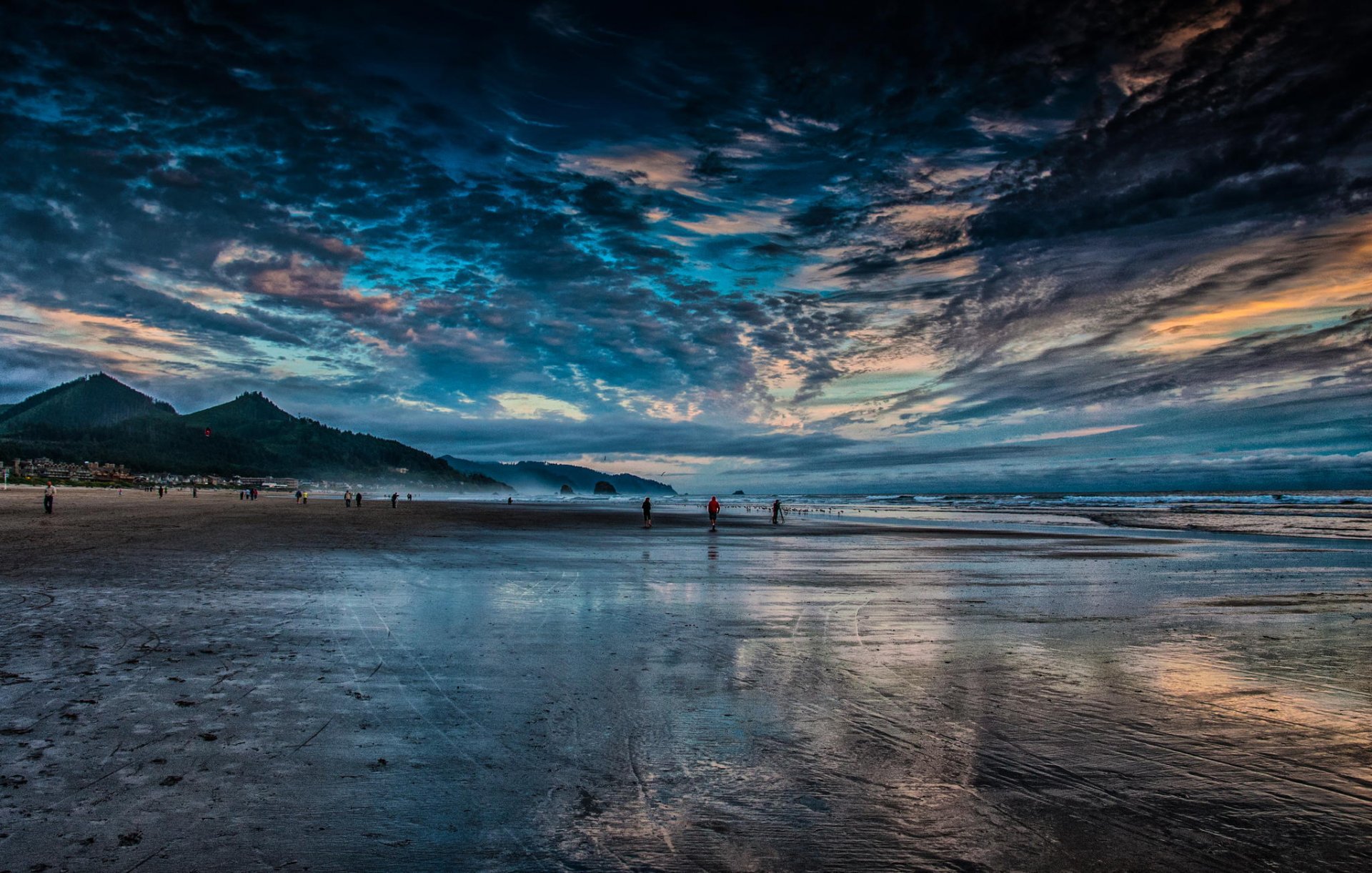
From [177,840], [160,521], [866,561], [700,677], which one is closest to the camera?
[177,840]

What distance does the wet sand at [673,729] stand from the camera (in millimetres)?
Result: 4082

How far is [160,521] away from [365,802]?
139 feet

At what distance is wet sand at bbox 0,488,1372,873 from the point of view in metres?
4.08

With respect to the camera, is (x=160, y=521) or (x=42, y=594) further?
(x=160, y=521)

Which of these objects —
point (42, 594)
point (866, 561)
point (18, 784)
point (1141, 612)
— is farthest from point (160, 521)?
point (1141, 612)

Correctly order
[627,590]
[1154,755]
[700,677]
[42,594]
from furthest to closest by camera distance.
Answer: [627,590] → [42,594] → [700,677] → [1154,755]

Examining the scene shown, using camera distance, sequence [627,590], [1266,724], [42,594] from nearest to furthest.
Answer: [1266,724], [42,594], [627,590]

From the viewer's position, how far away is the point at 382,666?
26.8 feet

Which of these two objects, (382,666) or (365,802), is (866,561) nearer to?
(382,666)

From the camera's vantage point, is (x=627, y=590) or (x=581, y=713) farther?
(x=627, y=590)

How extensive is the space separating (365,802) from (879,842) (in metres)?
3.33

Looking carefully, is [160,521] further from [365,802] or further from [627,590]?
[365,802]

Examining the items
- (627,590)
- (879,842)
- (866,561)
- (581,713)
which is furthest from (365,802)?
(866,561)

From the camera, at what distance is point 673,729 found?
241 inches
